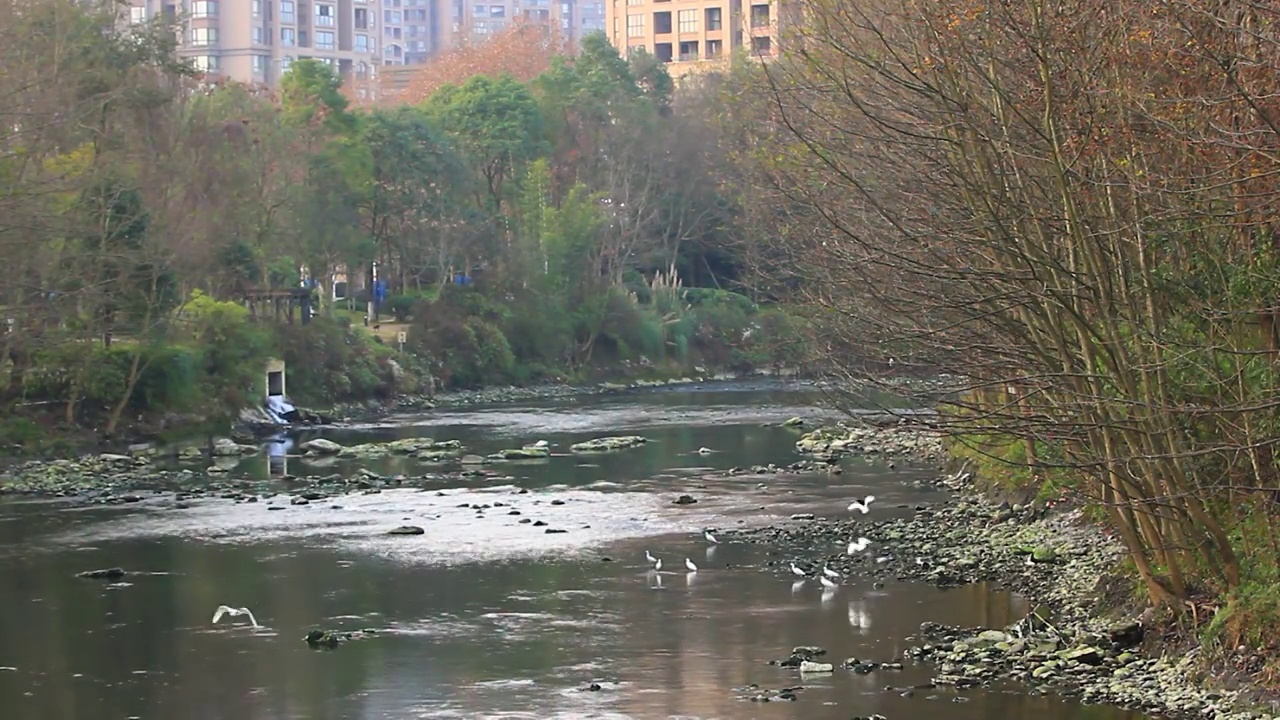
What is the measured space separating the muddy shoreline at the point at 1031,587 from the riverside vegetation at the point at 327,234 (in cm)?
1679

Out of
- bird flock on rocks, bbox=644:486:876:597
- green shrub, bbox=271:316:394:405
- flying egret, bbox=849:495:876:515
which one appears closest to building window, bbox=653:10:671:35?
green shrub, bbox=271:316:394:405

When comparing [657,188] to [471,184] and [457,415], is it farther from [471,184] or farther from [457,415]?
[457,415]

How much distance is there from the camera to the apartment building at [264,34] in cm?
13975

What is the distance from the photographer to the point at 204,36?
139750mm

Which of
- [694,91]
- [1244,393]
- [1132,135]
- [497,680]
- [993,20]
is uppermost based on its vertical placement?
[694,91]

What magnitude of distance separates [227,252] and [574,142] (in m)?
29.7

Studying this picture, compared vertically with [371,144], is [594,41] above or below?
above

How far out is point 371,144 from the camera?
69.2 meters

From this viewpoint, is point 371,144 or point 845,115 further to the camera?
point 371,144

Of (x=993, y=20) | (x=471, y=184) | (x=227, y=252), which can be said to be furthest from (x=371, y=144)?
(x=993, y=20)

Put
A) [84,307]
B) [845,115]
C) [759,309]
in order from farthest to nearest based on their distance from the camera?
[759,309], [84,307], [845,115]

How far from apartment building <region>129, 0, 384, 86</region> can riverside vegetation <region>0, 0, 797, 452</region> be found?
5874 centimetres

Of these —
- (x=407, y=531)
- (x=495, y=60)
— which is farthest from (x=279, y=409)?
(x=495, y=60)

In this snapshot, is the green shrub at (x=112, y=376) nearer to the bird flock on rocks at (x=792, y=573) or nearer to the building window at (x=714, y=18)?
the bird flock on rocks at (x=792, y=573)
